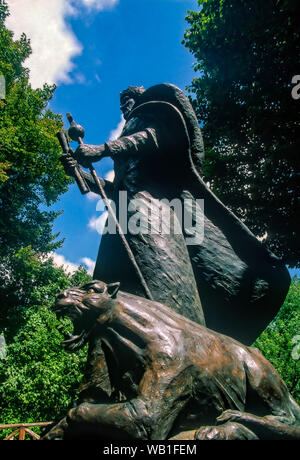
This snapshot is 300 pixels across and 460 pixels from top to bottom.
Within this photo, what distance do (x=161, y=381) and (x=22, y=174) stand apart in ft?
35.8

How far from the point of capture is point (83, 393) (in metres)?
1.94

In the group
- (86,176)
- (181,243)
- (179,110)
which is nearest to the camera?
(181,243)

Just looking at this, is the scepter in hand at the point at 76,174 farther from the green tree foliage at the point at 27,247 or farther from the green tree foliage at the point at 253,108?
the green tree foliage at the point at 27,247

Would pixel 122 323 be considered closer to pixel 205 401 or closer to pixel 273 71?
pixel 205 401

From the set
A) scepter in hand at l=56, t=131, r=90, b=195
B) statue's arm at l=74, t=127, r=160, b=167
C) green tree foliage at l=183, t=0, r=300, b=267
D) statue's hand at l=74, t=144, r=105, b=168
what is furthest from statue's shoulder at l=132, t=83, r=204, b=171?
green tree foliage at l=183, t=0, r=300, b=267

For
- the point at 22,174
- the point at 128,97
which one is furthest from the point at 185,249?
the point at 22,174

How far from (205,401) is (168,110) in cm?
265

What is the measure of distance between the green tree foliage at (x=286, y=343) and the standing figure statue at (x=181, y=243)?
434 inches

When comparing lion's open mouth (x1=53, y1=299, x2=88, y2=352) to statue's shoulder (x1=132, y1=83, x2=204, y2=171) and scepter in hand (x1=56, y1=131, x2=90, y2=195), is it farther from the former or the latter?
statue's shoulder (x1=132, y1=83, x2=204, y2=171)

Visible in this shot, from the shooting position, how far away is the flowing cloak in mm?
2680

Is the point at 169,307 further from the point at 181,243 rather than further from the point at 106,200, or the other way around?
the point at 106,200

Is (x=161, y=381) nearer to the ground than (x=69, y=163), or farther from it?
nearer to the ground

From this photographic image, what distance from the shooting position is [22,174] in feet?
37.0

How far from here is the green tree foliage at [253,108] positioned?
7.79 meters
